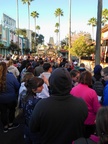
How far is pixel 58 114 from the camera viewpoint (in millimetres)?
2666

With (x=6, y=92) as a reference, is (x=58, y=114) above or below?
above

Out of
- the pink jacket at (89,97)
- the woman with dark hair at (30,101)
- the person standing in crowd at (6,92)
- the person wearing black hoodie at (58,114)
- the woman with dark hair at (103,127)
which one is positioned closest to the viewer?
the woman with dark hair at (103,127)

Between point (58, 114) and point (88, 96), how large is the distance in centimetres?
126

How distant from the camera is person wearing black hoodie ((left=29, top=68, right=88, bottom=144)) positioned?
104 inches

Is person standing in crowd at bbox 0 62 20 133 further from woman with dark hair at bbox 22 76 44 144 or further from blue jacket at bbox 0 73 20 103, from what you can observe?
woman with dark hair at bbox 22 76 44 144

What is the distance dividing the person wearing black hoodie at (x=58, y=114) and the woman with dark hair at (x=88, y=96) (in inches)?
44.0

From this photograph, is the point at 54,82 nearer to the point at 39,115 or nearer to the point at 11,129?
the point at 39,115

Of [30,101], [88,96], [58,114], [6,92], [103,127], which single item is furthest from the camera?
[6,92]

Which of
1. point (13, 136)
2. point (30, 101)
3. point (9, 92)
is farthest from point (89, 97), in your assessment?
point (13, 136)

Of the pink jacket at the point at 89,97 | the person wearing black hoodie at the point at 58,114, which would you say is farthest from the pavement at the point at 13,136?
the person wearing black hoodie at the point at 58,114

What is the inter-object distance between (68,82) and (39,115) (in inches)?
19.1

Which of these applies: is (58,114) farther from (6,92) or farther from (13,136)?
(13,136)

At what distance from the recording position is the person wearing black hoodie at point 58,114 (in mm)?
2652

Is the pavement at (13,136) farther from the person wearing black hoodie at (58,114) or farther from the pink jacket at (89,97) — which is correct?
the person wearing black hoodie at (58,114)
